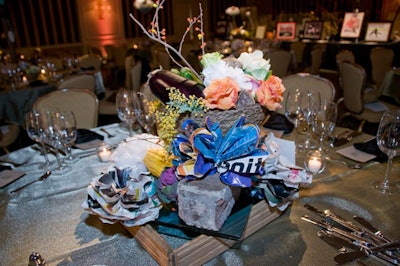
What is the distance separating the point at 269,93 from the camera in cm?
92

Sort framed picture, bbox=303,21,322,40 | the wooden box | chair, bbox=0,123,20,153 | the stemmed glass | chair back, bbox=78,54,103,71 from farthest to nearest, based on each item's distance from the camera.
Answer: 1. framed picture, bbox=303,21,322,40
2. chair back, bbox=78,54,103,71
3. chair, bbox=0,123,20,153
4. the stemmed glass
5. the wooden box

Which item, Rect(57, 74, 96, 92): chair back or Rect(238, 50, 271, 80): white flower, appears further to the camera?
Rect(57, 74, 96, 92): chair back

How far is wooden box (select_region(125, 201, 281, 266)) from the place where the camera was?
79 cm

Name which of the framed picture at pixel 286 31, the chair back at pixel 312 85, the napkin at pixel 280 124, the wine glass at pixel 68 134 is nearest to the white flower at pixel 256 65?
the napkin at pixel 280 124

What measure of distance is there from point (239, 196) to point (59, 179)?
0.77 metres

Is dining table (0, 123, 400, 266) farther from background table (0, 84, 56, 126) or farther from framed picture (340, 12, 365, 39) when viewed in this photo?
framed picture (340, 12, 365, 39)

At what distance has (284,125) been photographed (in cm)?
171

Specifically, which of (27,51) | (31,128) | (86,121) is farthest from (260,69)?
(27,51)

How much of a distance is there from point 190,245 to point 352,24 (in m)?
5.68

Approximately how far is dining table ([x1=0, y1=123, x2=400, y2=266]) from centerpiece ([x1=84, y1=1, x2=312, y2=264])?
5 cm

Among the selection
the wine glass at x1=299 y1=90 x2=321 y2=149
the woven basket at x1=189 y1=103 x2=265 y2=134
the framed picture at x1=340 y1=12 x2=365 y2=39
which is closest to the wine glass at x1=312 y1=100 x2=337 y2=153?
the wine glass at x1=299 y1=90 x2=321 y2=149

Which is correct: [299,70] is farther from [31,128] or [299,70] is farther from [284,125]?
[31,128]

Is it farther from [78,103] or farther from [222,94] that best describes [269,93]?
[78,103]

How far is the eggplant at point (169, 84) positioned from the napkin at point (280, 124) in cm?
82
